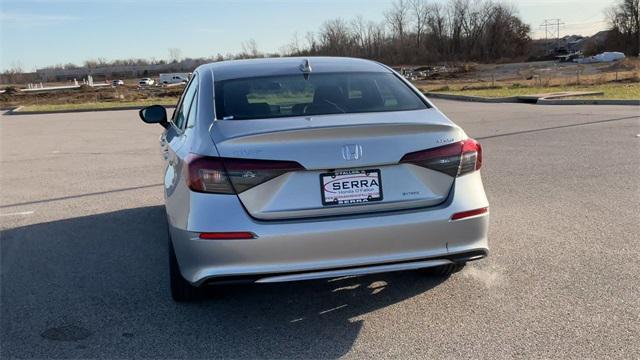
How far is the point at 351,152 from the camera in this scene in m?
3.40

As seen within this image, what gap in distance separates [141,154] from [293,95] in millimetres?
8266

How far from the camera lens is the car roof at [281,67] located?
455cm

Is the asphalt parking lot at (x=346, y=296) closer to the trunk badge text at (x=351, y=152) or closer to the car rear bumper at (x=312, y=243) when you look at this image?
the car rear bumper at (x=312, y=243)

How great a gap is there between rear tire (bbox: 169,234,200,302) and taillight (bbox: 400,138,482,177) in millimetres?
1590

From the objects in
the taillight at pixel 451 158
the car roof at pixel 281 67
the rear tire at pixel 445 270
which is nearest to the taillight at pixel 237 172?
the taillight at pixel 451 158

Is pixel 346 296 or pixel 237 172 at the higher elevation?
pixel 237 172

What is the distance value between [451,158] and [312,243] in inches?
36.9

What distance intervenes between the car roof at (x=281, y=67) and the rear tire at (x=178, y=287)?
1312 millimetres

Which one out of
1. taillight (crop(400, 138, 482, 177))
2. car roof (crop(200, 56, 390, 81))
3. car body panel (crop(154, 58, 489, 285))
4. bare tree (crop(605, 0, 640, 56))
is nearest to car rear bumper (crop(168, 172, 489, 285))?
car body panel (crop(154, 58, 489, 285))

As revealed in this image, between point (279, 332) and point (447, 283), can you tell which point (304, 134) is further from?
point (447, 283)

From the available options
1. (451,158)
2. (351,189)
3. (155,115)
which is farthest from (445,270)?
(155,115)

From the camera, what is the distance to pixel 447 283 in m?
4.38

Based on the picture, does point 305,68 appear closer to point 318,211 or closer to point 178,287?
point 318,211

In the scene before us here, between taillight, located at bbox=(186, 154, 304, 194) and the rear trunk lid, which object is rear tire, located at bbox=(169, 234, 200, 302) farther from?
the rear trunk lid
